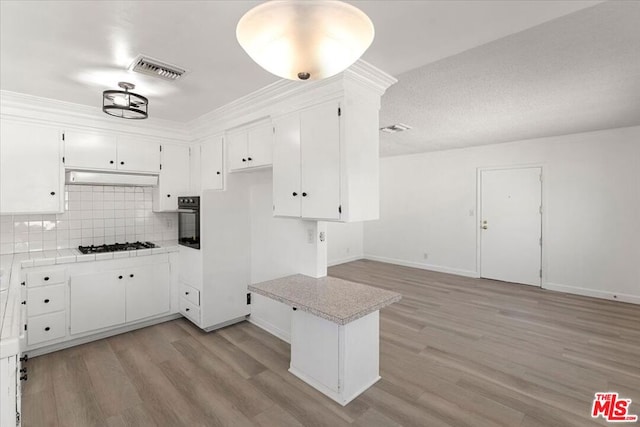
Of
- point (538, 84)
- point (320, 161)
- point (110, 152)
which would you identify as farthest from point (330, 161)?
point (110, 152)

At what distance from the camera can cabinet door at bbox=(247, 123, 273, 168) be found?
2.82 metres

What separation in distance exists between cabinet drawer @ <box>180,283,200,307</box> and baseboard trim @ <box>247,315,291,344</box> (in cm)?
68

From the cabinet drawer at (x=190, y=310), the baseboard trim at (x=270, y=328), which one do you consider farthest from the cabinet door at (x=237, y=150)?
the baseboard trim at (x=270, y=328)

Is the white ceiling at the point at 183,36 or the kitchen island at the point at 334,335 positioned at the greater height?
the white ceiling at the point at 183,36

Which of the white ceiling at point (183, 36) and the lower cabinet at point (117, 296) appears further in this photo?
the lower cabinet at point (117, 296)

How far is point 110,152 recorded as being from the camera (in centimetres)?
338

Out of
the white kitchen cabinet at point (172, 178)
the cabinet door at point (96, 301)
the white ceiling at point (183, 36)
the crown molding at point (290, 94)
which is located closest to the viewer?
the white ceiling at point (183, 36)

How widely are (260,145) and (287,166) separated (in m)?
0.51

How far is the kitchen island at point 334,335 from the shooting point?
84.3 inches

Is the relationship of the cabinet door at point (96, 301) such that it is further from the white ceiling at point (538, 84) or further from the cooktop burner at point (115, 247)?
the white ceiling at point (538, 84)

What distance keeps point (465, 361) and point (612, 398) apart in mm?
1001

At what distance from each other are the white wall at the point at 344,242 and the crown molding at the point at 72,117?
393 centimetres

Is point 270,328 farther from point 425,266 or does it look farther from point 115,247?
point 425,266

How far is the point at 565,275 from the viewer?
480 cm
